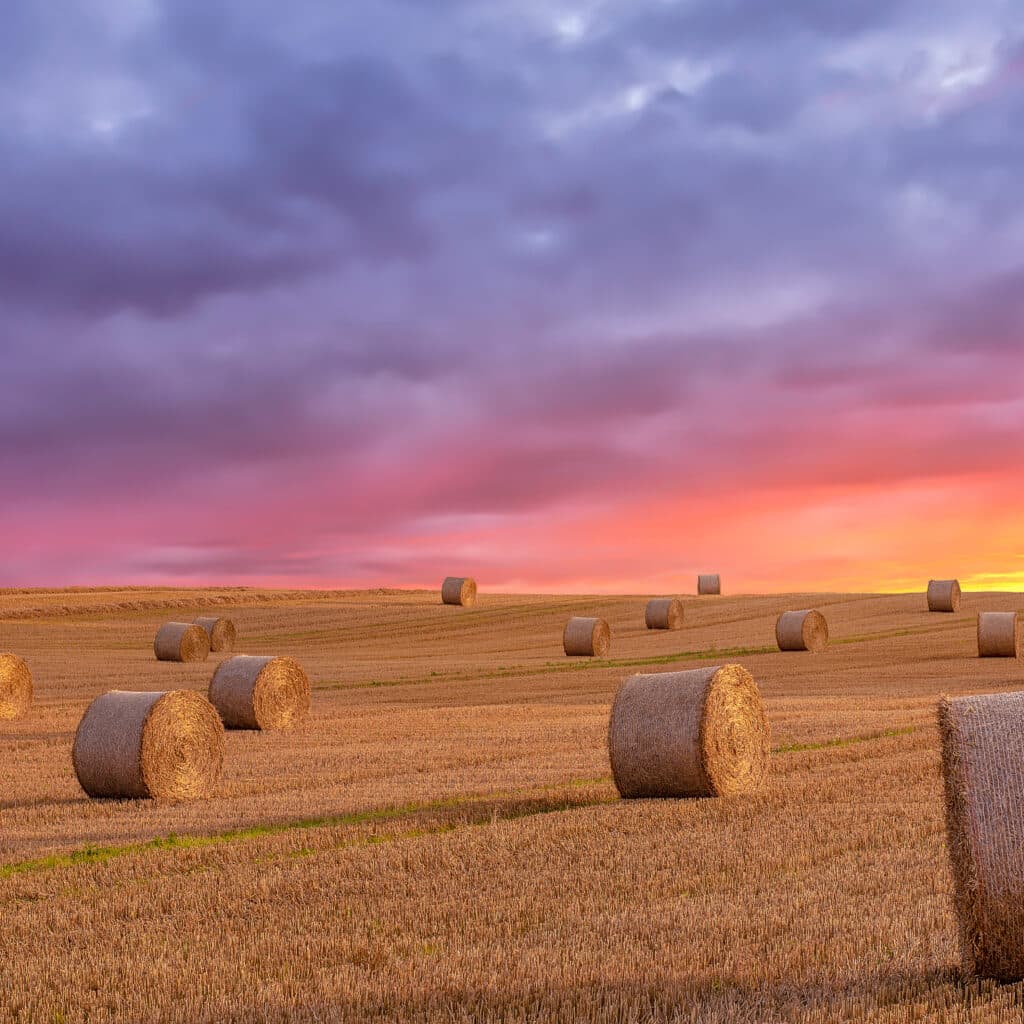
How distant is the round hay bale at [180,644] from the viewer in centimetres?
4188

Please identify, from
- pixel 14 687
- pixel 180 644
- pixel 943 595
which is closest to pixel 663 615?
pixel 943 595

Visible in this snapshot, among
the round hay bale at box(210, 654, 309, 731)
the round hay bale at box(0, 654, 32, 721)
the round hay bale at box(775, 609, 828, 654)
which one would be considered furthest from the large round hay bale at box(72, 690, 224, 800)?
the round hay bale at box(775, 609, 828, 654)

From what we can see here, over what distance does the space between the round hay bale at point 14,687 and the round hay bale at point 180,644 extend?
46.0ft

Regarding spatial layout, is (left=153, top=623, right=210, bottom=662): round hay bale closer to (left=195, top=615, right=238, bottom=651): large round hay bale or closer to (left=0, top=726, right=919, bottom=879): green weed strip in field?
(left=195, top=615, right=238, bottom=651): large round hay bale

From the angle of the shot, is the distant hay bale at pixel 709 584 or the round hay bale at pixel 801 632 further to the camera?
the distant hay bale at pixel 709 584

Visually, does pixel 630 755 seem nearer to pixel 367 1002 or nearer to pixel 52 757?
pixel 367 1002

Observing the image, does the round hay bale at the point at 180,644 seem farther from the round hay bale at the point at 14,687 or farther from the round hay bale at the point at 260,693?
the round hay bale at the point at 260,693

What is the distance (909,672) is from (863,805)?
22703 millimetres

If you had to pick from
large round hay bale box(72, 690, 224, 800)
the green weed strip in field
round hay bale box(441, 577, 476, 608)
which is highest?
round hay bale box(441, 577, 476, 608)

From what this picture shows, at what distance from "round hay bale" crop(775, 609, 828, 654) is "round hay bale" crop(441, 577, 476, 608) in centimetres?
2303

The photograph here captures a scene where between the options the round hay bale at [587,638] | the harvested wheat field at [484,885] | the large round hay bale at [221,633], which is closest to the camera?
the harvested wheat field at [484,885]

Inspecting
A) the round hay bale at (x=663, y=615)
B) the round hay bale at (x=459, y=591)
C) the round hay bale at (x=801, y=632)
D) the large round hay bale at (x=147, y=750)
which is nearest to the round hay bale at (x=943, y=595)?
the round hay bale at (x=663, y=615)

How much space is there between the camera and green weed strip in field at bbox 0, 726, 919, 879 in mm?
11039

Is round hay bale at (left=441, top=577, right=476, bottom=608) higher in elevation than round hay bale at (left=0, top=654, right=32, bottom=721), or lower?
higher
